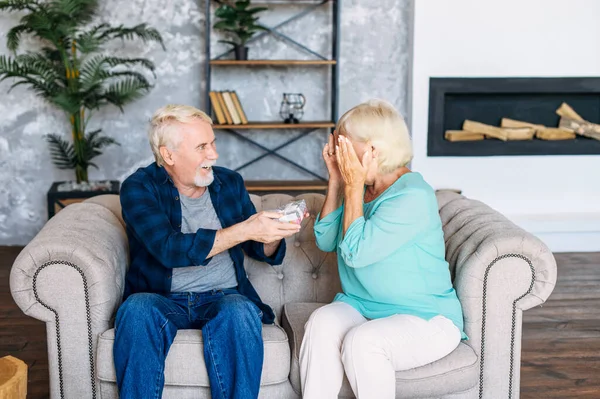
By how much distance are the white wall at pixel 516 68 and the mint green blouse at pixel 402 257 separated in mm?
2956

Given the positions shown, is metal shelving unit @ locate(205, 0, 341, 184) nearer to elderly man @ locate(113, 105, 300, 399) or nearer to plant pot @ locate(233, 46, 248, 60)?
plant pot @ locate(233, 46, 248, 60)

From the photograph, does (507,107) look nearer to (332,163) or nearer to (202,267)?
(332,163)

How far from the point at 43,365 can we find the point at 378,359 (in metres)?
1.75

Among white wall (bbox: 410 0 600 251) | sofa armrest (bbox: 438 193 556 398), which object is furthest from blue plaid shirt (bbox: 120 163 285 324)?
white wall (bbox: 410 0 600 251)

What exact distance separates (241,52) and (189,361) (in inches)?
123

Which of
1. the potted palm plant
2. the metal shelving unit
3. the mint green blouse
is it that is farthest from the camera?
the metal shelving unit

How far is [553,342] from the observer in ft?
12.5

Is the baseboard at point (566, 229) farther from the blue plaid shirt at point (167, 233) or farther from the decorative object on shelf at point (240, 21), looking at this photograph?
the blue plaid shirt at point (167, 233)

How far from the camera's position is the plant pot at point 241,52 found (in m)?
5.25

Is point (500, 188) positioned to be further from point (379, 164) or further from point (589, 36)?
point (379, 164)

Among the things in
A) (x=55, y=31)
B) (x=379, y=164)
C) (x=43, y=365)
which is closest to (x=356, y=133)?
(x=379, y=164)

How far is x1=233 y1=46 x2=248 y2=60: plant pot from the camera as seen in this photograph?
525cm

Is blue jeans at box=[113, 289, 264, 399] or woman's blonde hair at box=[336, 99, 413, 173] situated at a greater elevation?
woman's blonde hair at box=[336, 99, 413, 173]

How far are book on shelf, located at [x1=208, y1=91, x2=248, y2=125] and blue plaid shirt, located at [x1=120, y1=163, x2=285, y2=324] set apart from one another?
240 centimetres
